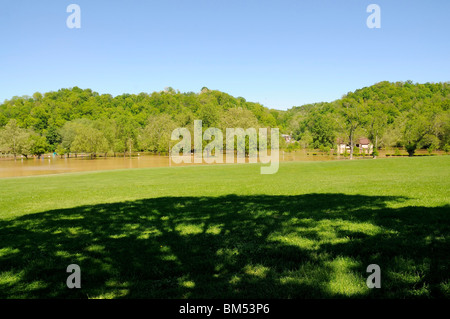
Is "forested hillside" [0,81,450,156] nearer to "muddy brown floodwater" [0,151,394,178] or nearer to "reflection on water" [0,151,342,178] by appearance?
"muddy brown floodwater" [0,151,394,178]

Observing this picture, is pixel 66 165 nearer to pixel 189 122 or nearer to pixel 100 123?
pixel 100 123

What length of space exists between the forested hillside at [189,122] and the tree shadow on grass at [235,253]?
6086 centimetres

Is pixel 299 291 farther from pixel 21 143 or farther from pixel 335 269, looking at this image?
pixel 21 143

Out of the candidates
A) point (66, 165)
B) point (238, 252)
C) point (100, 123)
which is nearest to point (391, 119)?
point (66, 165)

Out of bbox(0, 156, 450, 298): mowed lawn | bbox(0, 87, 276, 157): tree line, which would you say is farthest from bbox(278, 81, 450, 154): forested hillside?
bbox(0, 156, 450, 298): mowed lawn

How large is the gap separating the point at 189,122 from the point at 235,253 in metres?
104

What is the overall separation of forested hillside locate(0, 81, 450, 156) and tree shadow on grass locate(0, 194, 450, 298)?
60.9m

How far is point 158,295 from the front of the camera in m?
3.64

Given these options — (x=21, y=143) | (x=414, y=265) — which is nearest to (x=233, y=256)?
(x=414, y=265)

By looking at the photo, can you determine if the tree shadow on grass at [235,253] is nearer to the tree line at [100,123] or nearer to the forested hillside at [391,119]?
the forested hillside at [391,119]

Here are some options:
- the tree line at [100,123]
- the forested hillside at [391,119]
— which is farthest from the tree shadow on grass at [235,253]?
the tree line at [100,123]

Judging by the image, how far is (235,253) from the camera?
4945 mm

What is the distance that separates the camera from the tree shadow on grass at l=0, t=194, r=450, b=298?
372 cm
